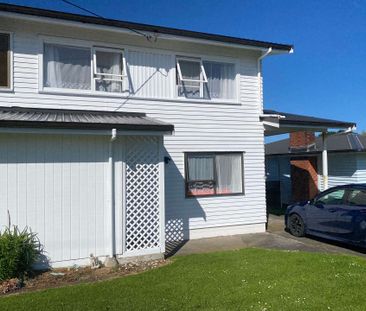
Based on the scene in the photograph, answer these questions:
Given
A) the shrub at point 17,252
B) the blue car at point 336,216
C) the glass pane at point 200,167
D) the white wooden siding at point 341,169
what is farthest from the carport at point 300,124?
the shrub at point 17,252

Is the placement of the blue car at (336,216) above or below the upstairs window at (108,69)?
below

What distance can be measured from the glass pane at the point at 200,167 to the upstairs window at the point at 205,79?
1.79m

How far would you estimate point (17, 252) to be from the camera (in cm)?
703

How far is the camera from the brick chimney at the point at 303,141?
19030mm

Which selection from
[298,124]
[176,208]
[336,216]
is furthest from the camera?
[298,124]

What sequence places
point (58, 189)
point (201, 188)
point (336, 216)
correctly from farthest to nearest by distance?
point (201, 188)
point (336, 216)
point (58, 189)

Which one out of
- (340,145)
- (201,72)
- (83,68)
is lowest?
(340,145)

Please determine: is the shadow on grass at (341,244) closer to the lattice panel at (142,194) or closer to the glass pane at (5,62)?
the lattice panel at (142,194)

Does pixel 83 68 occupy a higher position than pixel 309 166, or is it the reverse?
pixel 83 68

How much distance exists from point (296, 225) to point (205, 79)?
16.1ft

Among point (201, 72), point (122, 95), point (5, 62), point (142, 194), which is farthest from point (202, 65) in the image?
point (5, 62)

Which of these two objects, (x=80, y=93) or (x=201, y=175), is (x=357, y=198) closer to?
(x=201, y=175)

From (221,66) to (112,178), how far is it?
5493mm

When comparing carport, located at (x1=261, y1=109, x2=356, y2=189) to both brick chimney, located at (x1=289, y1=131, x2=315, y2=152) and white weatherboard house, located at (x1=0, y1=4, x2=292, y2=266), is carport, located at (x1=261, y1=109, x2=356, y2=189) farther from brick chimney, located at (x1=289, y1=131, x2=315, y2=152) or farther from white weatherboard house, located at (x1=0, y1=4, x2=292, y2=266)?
brick chimney, located at (x1=289, y1=131, x2=315, y2=152)
